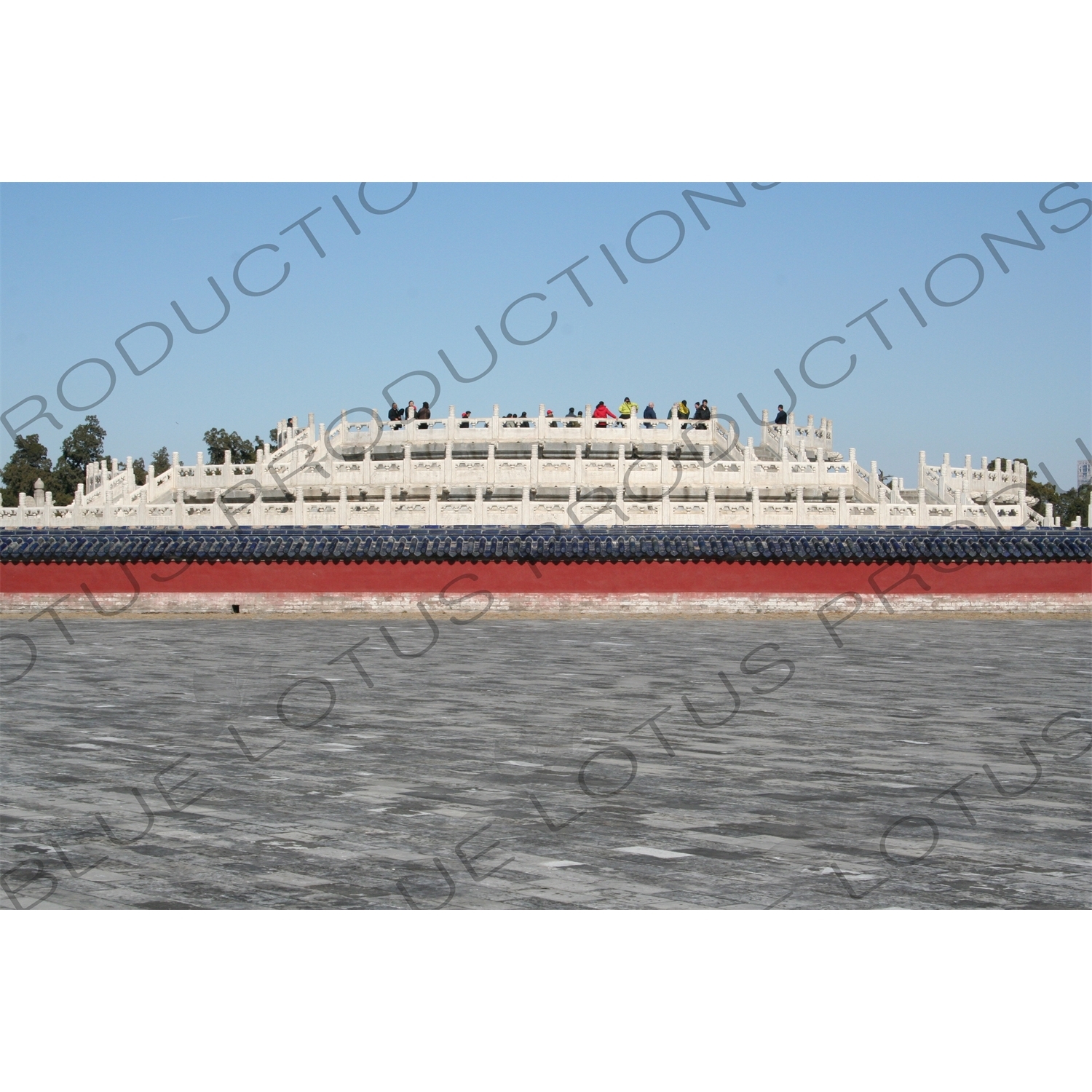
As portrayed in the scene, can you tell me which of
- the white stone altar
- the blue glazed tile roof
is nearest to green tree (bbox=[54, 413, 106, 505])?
the white stone altar

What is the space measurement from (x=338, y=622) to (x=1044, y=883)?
1455 centimetres

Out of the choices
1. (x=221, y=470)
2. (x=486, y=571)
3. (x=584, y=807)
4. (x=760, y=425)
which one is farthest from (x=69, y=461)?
(x=584, y=807)

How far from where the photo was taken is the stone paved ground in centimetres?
556

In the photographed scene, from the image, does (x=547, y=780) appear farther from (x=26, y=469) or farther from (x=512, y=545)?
(x=26, y=469)

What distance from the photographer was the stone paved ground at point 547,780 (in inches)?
219

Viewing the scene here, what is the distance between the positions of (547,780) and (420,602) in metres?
12.6

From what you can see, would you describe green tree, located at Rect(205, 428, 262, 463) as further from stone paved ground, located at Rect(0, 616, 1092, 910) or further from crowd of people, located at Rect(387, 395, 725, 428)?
stone paved ground, located at Rect(0, 616, 1092, 910)

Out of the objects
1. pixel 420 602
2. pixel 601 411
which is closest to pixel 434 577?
pixel 420 602

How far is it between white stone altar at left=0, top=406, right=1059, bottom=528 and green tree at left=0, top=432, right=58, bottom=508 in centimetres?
2176

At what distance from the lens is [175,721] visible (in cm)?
998

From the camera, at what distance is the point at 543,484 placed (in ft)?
82.8

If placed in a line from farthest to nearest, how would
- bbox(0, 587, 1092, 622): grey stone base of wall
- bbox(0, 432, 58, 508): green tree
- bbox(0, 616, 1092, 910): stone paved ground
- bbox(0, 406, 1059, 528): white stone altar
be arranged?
1. bbox(0, 432, 58, 508): green tree
2. bbox(0, 406, 1059, 528): white stone altar
3. bbox(0, 587, 1092, 622): grey stone base of wall
4. bbox(0, 616, 1092, 910): stone paved ground

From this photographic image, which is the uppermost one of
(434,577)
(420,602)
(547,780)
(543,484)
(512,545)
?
(543,484)

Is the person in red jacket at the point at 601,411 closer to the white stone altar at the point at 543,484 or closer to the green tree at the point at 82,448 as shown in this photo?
the white stone altar at the point at 543,484
